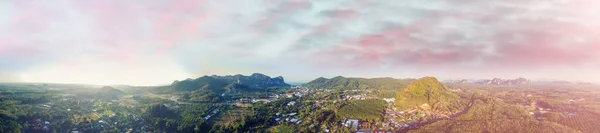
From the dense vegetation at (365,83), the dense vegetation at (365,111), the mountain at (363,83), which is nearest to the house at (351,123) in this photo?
the dense vegetation at (365,111)

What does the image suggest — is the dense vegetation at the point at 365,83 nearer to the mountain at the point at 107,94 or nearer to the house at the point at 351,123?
the house at the point at 351,123

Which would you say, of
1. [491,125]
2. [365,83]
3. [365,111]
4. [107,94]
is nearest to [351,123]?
[365,111]

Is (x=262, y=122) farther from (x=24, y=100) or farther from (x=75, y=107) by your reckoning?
(x=24, y=100)

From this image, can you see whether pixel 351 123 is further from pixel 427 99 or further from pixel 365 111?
pixel 427 99

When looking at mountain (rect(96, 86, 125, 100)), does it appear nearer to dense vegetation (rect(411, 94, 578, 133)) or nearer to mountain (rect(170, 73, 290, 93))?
mountain (rect(170, 73, 290, 93))

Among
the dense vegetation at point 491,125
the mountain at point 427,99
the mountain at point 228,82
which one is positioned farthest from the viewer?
the mountain at point 228,82
